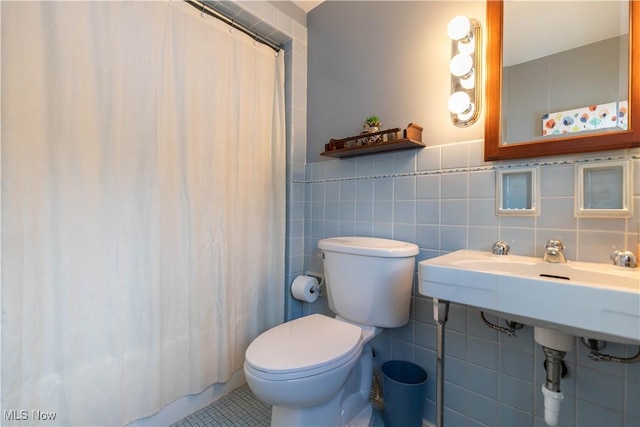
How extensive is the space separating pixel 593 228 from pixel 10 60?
196 centimetres

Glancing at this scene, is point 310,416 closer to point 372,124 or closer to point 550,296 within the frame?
point 550,296

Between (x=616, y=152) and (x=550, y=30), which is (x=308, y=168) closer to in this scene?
(x=550, y=30)

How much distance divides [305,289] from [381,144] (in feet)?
3.00

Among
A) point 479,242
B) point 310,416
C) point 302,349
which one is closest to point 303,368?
point 302,349

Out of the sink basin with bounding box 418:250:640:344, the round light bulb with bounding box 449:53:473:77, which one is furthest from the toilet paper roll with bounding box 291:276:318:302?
the round light bulb with bounding box 449:53:473:77

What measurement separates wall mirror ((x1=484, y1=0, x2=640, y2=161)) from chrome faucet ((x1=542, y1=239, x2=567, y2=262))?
12.4 inches

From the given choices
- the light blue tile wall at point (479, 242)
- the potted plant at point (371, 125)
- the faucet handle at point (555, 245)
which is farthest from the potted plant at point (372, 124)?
the faucet handle at point (555, 245)

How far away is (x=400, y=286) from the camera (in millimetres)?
1174

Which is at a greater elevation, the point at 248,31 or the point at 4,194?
the point at 248,31

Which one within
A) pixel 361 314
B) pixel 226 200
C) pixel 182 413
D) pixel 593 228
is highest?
pixel 226 200

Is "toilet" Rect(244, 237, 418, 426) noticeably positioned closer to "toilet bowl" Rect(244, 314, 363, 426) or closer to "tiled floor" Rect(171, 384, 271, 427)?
"toilet bowl" Rect(244, 314, 363, 426)

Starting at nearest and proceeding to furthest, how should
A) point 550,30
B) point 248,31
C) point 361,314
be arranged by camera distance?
point 550,30 < point 361,314 < point 248,31

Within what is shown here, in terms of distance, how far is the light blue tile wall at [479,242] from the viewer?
34.7 inches

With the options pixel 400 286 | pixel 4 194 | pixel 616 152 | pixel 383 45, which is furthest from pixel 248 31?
pixel 616 152
